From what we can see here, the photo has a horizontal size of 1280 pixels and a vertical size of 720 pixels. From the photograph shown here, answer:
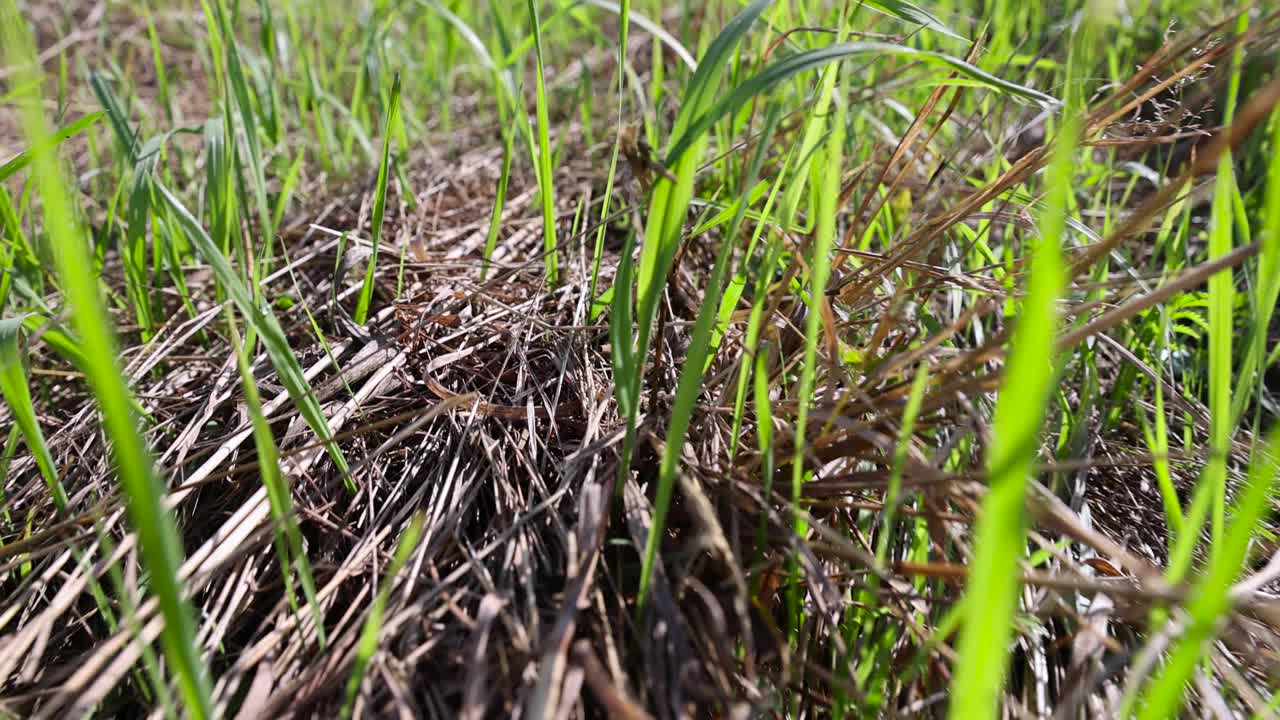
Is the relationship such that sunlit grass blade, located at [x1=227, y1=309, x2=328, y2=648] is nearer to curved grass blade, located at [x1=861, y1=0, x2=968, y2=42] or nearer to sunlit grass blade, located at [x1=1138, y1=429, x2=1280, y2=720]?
sunlit grass blade, located at [x1=1138, y1=429, x2=1280, y2=720]

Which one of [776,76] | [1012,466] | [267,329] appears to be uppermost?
[776,76]

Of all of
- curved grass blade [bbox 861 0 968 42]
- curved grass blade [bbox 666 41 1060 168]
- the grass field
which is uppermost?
curved grass blade [bbox 861 0 968 42]

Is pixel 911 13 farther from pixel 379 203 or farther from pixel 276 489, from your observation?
pixel 276 489

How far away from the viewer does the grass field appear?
0.62 meters

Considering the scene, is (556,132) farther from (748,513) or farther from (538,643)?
(538,643)

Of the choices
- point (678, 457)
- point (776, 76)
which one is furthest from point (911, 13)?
point (678, 457)

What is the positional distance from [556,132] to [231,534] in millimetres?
1355

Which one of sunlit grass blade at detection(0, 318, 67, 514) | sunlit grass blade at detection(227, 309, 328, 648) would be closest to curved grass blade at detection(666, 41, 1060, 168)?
sunlit grass blade at detection(227, 309, 328, 648)

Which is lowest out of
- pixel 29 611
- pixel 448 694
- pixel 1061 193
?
pixel 29 611

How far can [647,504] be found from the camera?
2.59ft

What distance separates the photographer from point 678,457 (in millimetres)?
697

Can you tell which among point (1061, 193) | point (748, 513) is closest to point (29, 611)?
point (748, 513)

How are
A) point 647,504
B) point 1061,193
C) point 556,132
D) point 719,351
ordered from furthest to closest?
point 556,132 → point 719,351 → point 647,504 → point 1061,193

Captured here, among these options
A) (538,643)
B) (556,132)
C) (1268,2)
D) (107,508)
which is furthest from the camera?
(556,132)
